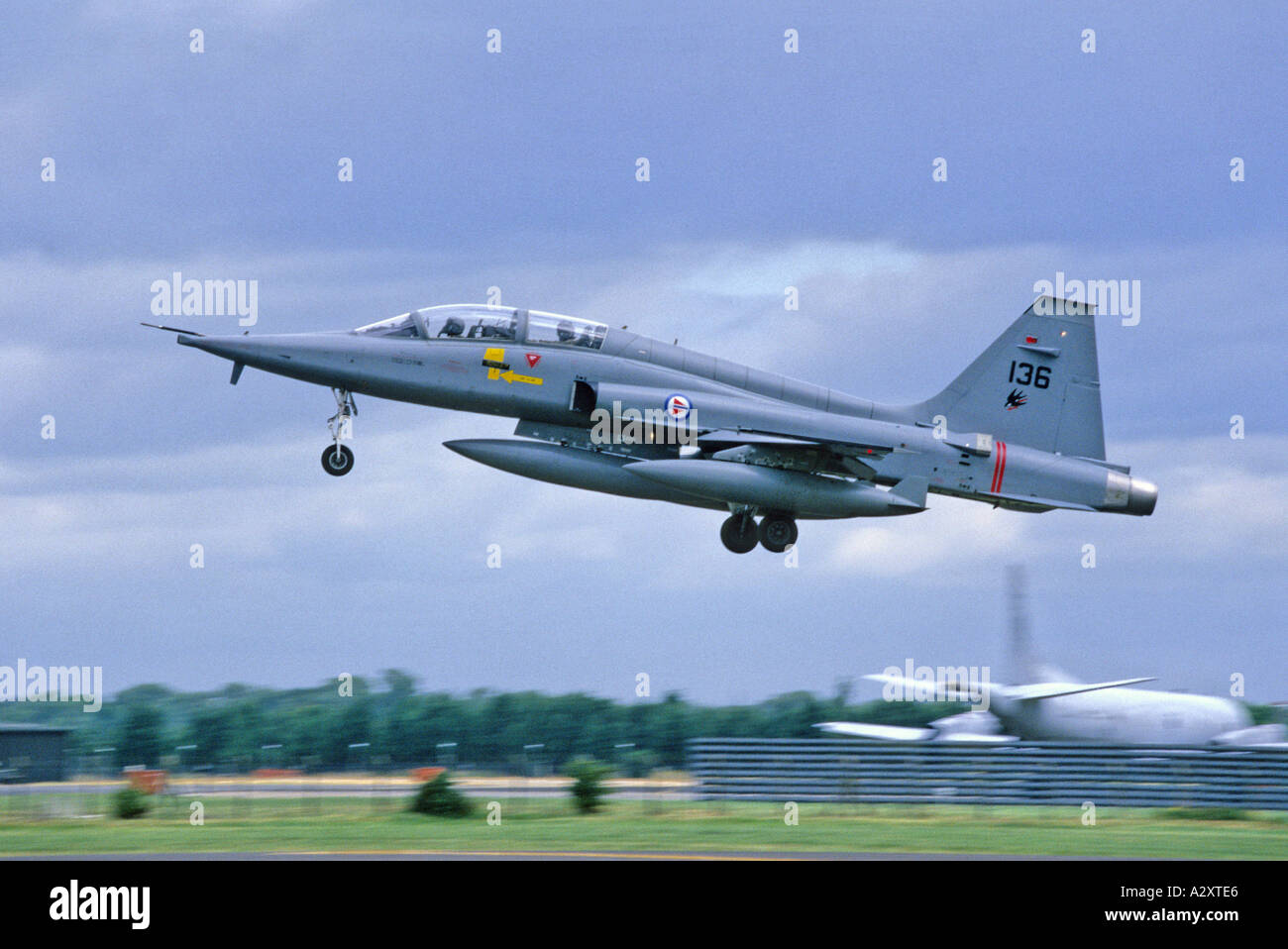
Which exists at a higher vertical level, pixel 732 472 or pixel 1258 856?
pixel 732 472

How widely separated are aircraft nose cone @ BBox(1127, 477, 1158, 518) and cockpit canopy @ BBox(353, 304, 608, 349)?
414 inches

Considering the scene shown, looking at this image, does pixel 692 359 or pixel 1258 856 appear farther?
pixel 692 359

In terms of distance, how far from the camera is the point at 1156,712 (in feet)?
111

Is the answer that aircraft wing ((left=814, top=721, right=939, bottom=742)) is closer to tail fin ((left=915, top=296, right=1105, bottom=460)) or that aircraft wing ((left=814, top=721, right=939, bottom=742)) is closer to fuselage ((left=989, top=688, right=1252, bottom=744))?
fuselage ((left=989, top=688, right=1252, bottom=744))

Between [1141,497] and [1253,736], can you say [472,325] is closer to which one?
[1141,497]

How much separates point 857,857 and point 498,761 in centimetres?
1363

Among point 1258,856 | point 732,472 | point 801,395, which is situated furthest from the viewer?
point 801,395

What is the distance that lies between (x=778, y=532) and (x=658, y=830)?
229 inches

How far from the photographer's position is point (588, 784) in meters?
24.4

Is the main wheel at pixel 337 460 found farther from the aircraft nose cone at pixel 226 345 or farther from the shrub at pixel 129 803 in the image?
the shrub at pixel 129 803
